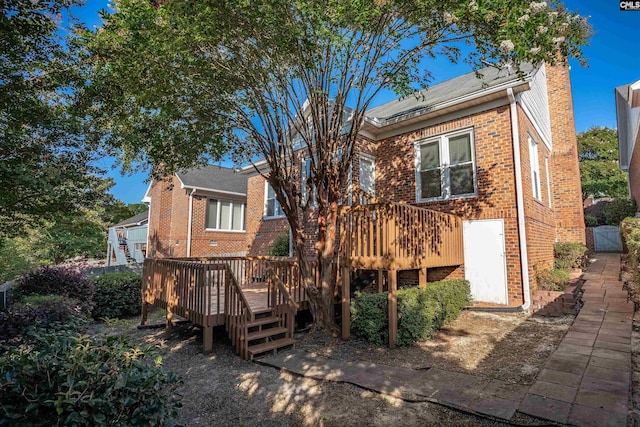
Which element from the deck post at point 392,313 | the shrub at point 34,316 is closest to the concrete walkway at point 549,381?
the deck post at point 392,313

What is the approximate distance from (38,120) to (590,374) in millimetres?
8322

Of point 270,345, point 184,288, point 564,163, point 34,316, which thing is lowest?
point 270,345

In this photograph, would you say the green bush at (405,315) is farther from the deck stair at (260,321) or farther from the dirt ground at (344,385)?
the deck stair at (260,321)

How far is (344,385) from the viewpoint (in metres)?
4.41

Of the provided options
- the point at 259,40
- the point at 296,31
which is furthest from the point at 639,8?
the point at 259,40

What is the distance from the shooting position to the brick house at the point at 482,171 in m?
7.78

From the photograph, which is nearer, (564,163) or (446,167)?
(446,167)

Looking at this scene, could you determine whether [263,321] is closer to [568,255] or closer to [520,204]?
[520,204]

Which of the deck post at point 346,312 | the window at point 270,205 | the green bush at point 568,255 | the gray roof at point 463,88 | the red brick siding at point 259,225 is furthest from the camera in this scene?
the window at point 270,205

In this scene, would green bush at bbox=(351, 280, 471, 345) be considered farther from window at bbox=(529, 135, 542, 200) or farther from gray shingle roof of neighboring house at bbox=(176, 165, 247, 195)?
gray shingle roof of neighboring house at bbox=(176, 165, 247, 195)

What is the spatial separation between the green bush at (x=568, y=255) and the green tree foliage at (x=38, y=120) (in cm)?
1216

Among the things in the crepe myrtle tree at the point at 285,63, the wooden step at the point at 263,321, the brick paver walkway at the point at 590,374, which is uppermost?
the crepe myrtle tree at the point at 285,63

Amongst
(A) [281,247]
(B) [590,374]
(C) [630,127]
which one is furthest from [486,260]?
(C) [630,127]

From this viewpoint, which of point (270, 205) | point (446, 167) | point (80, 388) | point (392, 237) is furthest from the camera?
point (270, 205)
